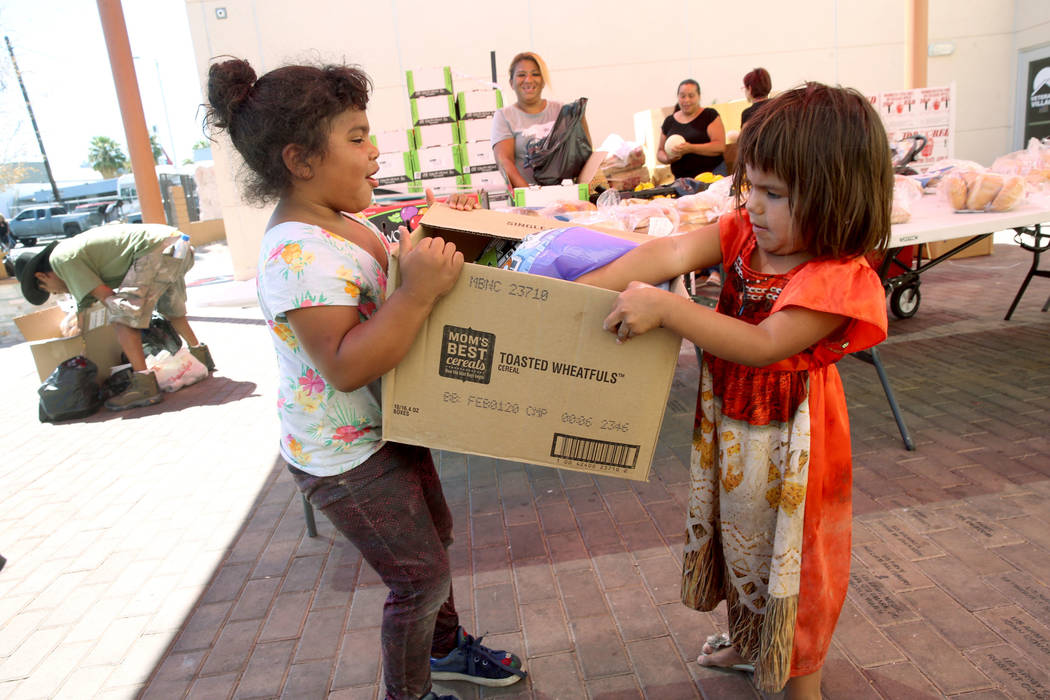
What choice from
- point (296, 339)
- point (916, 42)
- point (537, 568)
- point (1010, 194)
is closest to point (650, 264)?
point (296, 339)

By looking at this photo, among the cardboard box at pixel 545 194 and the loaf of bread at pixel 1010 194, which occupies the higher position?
the cardboard box at pixel 545 194

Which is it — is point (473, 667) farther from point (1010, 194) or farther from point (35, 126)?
point (35, 126)

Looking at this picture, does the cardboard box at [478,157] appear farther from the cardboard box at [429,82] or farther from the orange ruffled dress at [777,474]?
the orange ruffled dress at [777,474]

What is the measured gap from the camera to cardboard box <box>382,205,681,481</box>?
49.6 inches

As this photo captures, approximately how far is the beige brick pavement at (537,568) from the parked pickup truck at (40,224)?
27.9 ft

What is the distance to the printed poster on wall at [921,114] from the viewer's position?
16.5 feet

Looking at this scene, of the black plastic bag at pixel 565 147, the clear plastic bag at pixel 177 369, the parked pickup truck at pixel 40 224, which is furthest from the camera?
the parked pickup truck at pixel 40 224

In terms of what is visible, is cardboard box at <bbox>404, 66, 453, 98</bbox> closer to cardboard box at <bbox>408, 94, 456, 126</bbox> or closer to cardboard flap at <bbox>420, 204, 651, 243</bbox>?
cardboard box at <bbox>408, 94, 456, 126</bbox>

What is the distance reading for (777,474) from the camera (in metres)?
1.54

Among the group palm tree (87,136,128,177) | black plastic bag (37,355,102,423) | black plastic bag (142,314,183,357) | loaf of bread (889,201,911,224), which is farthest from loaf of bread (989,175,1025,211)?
palm tree (87,136,128,177)

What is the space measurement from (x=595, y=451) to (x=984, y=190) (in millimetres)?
3434

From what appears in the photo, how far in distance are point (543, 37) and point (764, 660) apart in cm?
932

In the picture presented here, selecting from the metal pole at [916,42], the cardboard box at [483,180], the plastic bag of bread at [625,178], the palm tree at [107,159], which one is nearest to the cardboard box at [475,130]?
the cardboard box at [483,180]

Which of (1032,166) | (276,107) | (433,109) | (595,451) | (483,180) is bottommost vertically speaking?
(595,451)
